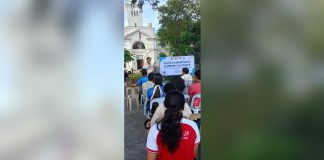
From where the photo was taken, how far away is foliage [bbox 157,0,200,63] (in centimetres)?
1892

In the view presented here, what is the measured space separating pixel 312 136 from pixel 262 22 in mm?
279

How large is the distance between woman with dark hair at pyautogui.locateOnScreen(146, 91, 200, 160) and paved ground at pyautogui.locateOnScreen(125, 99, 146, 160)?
124 inches

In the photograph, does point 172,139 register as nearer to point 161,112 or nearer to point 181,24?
point 161,112

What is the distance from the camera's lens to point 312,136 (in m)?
0.82

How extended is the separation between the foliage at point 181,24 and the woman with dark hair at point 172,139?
49.8 feet

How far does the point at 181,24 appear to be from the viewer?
21516mm

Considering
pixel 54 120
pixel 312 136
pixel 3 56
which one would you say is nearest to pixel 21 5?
pixel 3 56

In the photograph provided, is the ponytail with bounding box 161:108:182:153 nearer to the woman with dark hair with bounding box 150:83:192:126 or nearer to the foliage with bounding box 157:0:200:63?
the woman with dark hair with bounding box 150:83:192:126

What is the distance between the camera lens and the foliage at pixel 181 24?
18922mm

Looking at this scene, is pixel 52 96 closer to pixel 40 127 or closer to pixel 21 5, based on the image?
pixel 40 127

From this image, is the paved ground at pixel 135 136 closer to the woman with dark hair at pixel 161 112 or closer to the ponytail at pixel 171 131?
the woman with dark hair at pixel 161 112

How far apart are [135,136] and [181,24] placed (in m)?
15.0

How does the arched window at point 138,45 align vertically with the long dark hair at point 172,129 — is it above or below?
above

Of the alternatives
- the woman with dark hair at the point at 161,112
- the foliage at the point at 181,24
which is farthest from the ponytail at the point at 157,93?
the foliage at the point at 181,24
